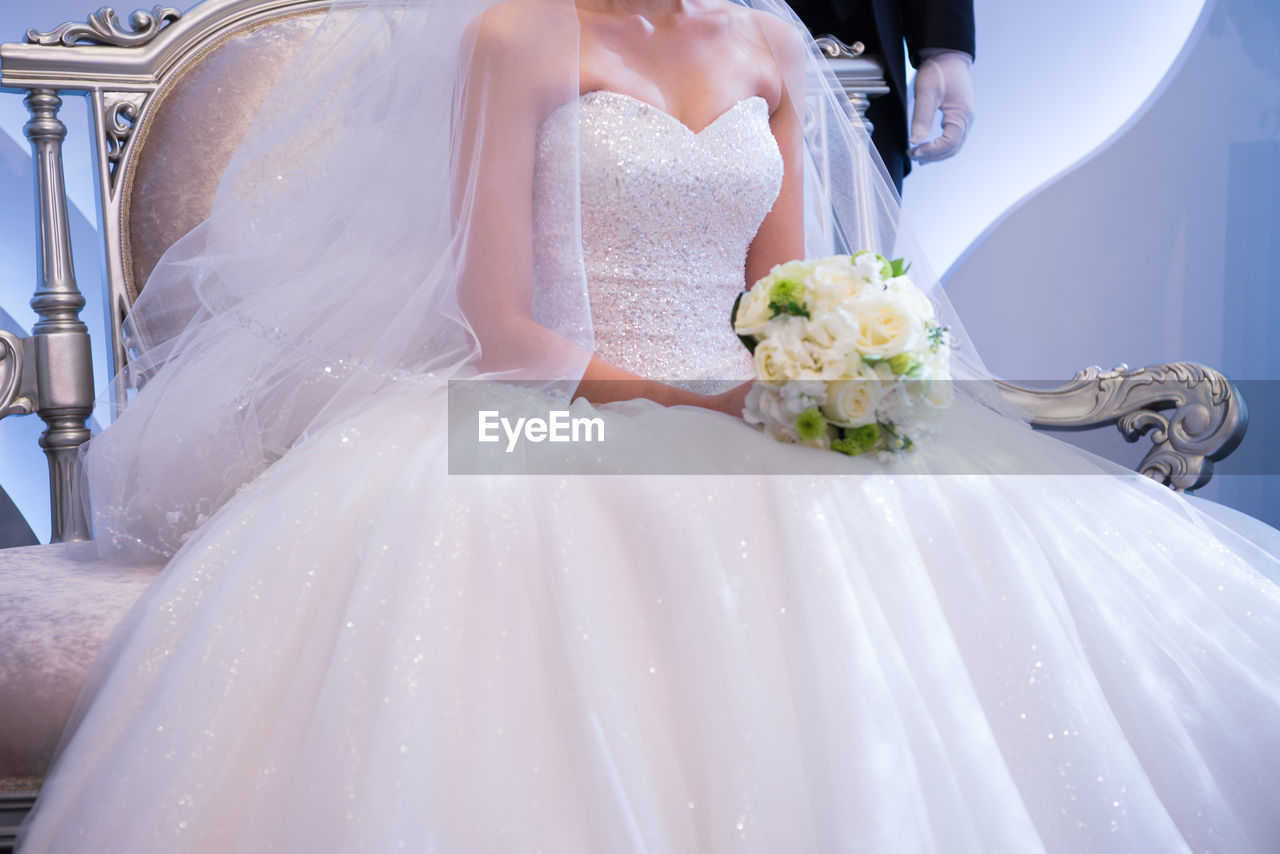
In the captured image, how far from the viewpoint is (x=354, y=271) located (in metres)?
1.32

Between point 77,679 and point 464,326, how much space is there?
58 cm

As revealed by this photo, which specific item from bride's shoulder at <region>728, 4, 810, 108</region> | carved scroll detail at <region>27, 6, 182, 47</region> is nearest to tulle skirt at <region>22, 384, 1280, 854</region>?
bride's shoulder at <region>728, 4, 810, 108</region>

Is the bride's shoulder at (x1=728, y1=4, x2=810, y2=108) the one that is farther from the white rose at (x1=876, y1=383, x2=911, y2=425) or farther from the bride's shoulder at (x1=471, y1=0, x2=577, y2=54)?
the white rose at (x1=876, y1=383, x2=911, y2=425)

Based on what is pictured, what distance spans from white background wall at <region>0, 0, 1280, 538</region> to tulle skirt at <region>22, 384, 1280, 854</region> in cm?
183

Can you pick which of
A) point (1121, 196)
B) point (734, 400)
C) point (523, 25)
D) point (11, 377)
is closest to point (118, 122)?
point (11, 377)

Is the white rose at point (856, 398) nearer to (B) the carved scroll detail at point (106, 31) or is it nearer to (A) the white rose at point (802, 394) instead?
(A) the white rose at point (802, 394)

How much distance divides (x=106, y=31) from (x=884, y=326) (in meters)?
1.48

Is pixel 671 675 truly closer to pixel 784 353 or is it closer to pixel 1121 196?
pixel 784 353

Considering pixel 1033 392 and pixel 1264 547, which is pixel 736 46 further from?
pixel 1264 547

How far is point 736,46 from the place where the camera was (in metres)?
1.54

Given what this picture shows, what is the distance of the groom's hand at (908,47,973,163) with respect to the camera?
1905 millimetres

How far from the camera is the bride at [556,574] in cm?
77

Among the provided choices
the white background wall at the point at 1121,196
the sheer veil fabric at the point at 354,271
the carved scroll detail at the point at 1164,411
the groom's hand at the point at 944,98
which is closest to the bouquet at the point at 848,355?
the sheer veil fabric at the point at 354,271

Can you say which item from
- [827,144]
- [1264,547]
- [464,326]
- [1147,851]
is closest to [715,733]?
[1147,851]
